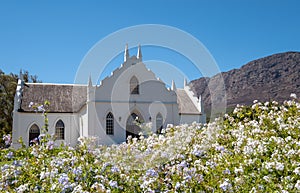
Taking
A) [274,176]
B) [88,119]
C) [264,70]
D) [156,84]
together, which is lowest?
[274,176]

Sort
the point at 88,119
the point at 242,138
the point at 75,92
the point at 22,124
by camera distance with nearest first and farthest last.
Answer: the point at 242,138
the point at 88,119
the point at 22,124
the point at 75,92

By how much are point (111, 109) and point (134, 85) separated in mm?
3006

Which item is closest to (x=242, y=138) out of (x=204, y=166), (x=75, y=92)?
(x=204, y=166)

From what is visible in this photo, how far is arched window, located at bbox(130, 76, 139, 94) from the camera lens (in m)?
29.0

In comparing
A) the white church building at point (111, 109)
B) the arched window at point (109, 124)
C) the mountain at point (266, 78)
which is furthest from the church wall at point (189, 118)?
the mountain at point (266, 78)

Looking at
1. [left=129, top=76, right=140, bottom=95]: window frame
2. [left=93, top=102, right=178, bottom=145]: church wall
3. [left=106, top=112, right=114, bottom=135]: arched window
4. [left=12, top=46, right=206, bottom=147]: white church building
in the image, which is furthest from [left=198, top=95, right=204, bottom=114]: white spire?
[left=106, top=112, right=114, bottom=135]: arched window

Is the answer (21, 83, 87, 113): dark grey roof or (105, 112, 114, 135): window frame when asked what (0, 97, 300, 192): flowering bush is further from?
(21, 83, 87, 113): dark grey roof

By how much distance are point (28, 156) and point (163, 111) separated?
22879 millimetres

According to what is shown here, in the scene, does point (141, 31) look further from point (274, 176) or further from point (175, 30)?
point (274, 176)

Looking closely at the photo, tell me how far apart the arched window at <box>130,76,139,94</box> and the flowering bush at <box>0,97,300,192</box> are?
69.6ft

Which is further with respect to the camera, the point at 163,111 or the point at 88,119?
the point at 163,111

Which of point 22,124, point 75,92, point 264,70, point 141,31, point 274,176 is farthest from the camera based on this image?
point 264,70

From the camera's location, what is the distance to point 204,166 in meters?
5.71

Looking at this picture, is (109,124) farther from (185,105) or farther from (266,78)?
(266,78)
